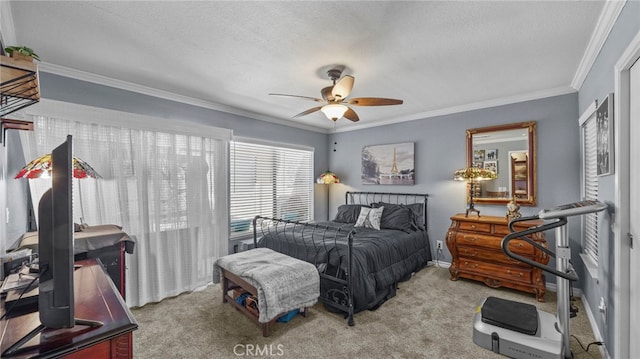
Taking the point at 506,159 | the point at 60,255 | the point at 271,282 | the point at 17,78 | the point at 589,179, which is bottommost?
the point at 271,282

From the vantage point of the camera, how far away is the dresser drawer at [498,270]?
324 cm

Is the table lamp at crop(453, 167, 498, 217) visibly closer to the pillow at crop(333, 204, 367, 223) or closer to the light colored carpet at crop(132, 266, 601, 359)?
the light colored carpet at crop(132, 266, 601, 359)

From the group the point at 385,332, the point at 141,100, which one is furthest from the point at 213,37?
the point at 385,332

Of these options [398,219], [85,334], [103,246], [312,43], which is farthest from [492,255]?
[103,246]

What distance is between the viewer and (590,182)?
283 centimetres

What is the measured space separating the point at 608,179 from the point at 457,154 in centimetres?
219

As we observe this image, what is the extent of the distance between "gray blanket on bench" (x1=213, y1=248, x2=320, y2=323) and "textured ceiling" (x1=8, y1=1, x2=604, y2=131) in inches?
76.0

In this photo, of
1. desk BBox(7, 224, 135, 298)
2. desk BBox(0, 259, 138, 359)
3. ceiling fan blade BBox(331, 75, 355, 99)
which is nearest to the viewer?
desk BBox(0, 259, 138, 359)

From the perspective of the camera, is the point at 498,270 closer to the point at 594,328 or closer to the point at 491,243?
the point at 491,243

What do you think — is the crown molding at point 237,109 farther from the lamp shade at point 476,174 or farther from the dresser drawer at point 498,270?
the dresser drawer at point 498,270

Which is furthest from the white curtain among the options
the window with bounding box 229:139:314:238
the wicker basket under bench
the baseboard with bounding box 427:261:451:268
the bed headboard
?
the baseboard with bounding box 427:261:451:268

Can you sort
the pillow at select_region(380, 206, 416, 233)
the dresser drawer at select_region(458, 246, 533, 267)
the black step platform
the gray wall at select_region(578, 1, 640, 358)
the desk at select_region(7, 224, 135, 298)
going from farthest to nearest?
1. the pillow at select_region(380, 206, 416, 233)
2. the dresser drawer at select_region(458, 246, 533, 267)
3. the desk at select_region(7, 224, 135, 298)
4. the black step platform
5. the gray wall at select_region(578, 1, 640, 358)

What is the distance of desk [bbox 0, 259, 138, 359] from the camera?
0.93 metres

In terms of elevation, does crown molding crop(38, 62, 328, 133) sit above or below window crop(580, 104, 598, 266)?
above
